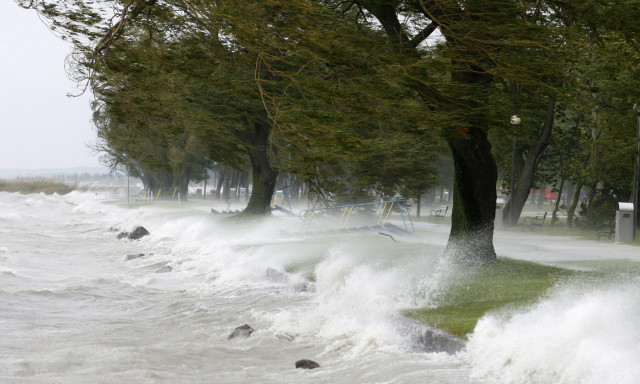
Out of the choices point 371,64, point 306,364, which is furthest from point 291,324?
point 371,64

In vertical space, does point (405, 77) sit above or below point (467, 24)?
below

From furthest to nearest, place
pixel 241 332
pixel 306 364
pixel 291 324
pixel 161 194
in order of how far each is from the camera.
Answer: pixel 161 194 < pixel 291 324 < pixel 241 332 < pixel 306 364

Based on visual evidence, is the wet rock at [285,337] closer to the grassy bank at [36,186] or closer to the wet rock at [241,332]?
the wet rock at [241,332]

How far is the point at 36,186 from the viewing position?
134250mm

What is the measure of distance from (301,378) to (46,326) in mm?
6175

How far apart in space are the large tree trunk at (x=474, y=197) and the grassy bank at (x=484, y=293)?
0.54 meters

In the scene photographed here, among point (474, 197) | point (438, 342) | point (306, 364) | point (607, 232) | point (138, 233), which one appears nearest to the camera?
point (306, 364)

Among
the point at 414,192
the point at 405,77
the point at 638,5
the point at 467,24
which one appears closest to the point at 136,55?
the point at 405,77

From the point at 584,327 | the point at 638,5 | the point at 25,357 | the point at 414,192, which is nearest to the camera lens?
the point at 584,327

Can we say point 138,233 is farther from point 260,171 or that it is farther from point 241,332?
point 241,332

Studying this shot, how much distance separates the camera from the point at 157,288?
18.0m

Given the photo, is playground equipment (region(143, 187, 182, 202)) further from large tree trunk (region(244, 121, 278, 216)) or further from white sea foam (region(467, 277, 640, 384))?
white sea foam (region(467, 277, 640, 384))

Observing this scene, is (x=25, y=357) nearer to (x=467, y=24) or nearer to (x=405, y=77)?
(x=405, y=77)

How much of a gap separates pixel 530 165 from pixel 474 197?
1934 centimetres
